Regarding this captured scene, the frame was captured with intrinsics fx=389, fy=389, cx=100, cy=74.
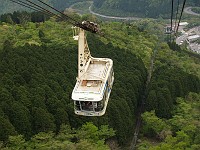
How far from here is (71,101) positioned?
3284 cm

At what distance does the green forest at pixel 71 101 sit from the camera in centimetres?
2884

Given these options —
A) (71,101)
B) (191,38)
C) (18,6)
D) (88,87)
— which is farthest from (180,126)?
(18,6)

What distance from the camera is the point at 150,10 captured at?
14162 centimetres

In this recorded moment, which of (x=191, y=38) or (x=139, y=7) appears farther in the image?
(x=139, y=7)

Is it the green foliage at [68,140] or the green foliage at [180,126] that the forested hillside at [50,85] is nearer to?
the green foliage at [68,140]

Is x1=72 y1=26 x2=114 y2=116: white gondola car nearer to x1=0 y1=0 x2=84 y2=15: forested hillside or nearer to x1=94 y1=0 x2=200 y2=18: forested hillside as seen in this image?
x1=0 y1=0 x2=84 y2=15: forested hillside

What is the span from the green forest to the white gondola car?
5310 mm

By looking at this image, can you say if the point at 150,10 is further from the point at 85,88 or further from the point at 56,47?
the point at 85,88

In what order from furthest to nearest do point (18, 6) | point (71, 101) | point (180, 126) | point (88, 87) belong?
point (18, 6)
point (180, 126)
point (71, 101)
point (88, 87)

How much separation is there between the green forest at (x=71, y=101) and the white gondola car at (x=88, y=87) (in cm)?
531

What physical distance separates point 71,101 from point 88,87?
463 inches

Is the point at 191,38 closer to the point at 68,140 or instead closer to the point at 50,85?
the point at 50,85

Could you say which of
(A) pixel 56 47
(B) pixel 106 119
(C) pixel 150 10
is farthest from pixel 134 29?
(C) pixel 150 10

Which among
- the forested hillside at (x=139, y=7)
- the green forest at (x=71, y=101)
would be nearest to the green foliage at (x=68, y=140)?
the green forest at (x=71, y=101)
